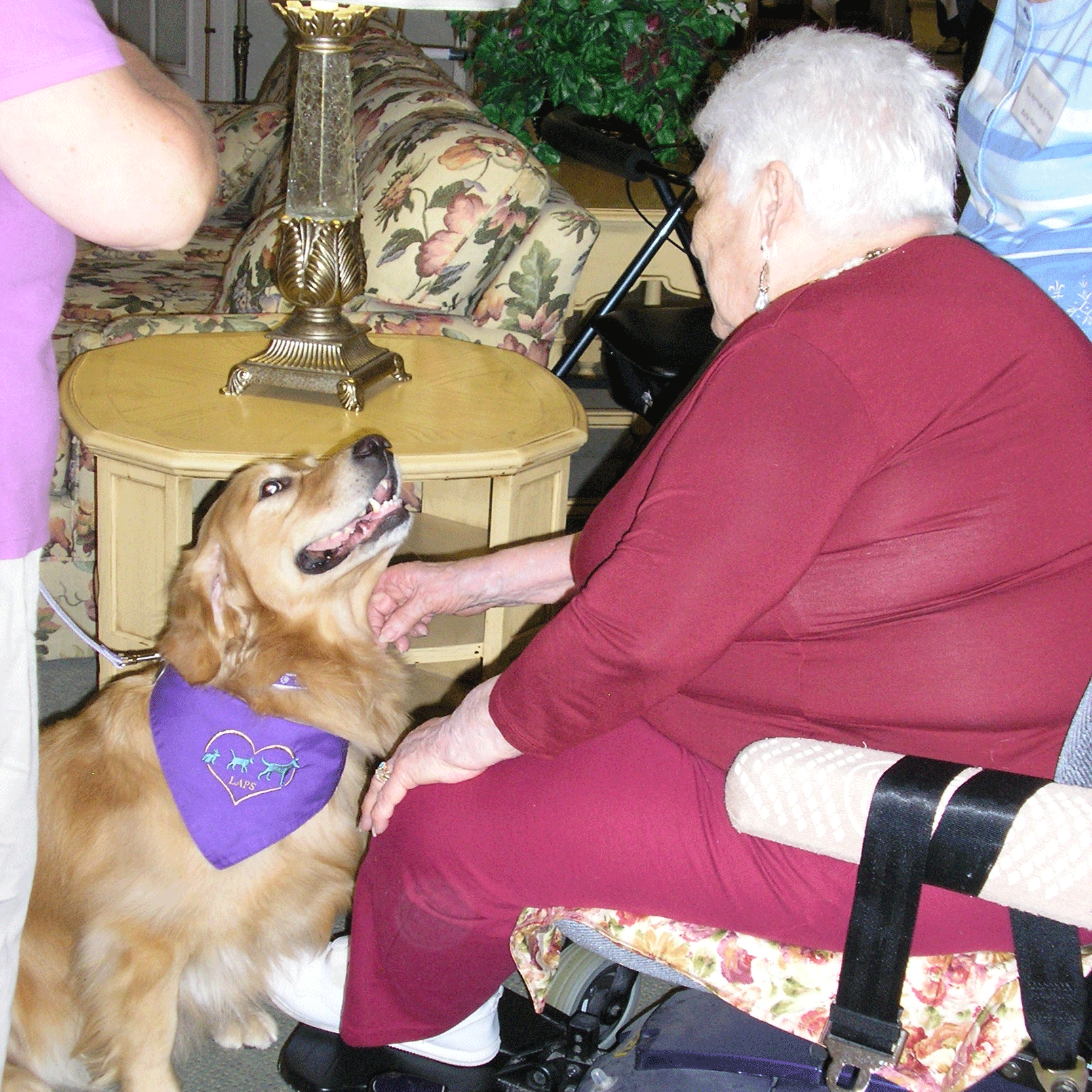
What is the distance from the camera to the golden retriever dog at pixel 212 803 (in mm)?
1459

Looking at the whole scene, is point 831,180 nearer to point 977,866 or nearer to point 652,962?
point 977,866

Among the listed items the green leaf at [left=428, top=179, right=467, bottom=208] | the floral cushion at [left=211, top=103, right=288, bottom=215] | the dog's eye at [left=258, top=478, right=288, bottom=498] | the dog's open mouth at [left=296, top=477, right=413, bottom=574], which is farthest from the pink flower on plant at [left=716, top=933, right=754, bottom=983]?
the floral cushion at [left=211, top=103, right=288, bottom=215]

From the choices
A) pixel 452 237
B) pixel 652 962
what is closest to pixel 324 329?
pixel 452 237

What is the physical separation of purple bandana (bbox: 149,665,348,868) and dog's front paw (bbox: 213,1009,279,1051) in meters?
0.40

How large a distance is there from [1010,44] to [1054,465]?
722 mm

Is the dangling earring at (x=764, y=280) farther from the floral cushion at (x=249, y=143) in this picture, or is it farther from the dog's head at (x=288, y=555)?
the floral cushion at (x=249, y=143)

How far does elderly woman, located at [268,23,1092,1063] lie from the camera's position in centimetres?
98

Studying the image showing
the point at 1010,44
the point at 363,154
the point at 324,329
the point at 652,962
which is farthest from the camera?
the point at 363,154

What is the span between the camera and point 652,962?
46.2 inches

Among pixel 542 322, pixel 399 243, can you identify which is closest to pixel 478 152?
pixel 399 243

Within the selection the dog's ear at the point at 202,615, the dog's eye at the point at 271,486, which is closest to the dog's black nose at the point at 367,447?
the dog's eye at the point at 271,486

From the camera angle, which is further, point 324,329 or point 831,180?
point 324,329

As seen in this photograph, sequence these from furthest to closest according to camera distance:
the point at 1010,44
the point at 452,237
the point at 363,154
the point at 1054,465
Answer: the point at 363,154 → the point at 452,237 → the point at 1010,44 → the point at 1054,465

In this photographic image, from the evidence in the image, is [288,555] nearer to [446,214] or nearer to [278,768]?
[278,768]
